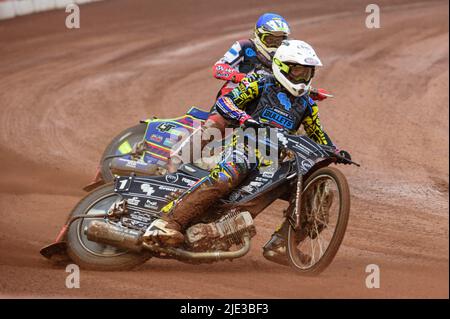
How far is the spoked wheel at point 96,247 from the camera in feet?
24.2

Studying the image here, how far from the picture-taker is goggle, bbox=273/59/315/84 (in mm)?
7395

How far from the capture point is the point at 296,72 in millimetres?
7406

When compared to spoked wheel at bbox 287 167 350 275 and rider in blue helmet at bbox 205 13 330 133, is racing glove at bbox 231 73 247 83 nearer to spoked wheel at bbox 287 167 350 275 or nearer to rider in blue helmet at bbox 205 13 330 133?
rider in blue helmet at bbox 205 13 330 133

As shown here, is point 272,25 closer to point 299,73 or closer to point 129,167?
point 129,167

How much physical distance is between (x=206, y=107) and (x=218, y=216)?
724 cm

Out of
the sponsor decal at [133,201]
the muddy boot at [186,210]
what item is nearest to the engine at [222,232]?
the muddy boot at [186,210]

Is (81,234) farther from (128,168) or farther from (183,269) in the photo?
(128,168)

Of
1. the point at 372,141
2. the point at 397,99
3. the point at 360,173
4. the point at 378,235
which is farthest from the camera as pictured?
the point at 397,99

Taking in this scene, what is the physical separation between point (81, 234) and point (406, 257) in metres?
3.05

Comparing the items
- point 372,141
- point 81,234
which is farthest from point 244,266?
point 372,141

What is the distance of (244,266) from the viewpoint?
781 cm

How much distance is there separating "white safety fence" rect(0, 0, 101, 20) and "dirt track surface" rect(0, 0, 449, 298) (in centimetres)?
28

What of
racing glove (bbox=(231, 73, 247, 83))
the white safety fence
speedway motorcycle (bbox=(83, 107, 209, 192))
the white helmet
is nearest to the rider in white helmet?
the white helmet

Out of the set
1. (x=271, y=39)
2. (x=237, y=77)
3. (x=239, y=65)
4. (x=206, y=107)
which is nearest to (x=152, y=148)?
(x=237, y=77)
